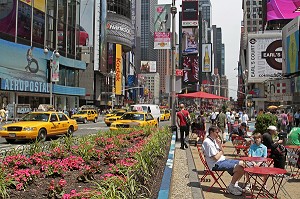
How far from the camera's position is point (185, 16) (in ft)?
475

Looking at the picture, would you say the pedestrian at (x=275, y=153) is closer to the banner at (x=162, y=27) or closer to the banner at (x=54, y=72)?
the banner at (x=162, y=27)

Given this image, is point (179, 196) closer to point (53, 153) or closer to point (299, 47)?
point (53, 153)

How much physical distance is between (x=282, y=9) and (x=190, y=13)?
7198 cm

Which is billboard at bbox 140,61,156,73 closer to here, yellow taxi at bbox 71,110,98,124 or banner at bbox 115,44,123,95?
banner at bbox 115,44,123,95

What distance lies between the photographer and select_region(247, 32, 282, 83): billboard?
71.9m

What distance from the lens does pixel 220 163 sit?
24.3ft

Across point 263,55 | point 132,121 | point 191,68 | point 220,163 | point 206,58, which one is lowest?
point 220,163

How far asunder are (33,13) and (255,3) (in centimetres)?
9931

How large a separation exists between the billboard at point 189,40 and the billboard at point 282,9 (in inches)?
2770

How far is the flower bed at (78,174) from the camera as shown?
16.4 feet

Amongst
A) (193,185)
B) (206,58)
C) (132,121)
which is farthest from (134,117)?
(206,58)

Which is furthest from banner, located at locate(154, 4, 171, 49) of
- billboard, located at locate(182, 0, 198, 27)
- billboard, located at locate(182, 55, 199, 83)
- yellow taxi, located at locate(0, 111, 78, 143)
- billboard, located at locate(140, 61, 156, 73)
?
billboard, located at locate(140, 61, 156, 73)

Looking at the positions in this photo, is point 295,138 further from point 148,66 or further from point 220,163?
point 148,66

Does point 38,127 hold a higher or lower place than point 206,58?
lower
